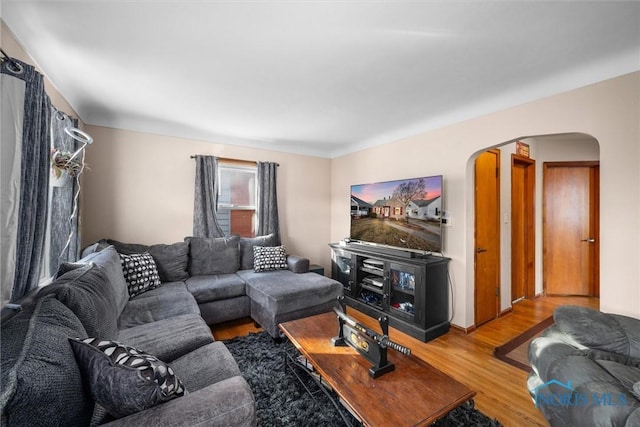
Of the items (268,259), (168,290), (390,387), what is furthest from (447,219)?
(168,290)

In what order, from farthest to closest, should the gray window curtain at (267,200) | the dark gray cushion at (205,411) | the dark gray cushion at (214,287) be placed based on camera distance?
the gray window curtain at (267,200), the dark gray cushion at (214,287), the dark gray cushion at (205,411)

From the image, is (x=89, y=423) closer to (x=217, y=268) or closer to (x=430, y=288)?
(x=217, y=268)

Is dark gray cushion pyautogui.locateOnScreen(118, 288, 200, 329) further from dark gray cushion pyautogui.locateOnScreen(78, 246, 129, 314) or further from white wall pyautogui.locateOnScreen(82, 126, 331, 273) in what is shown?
white wall pyautogui.locateOnScreen(82, 126, 331, 273)

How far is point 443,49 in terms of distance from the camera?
178 cm

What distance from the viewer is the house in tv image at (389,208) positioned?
3227 millimetres

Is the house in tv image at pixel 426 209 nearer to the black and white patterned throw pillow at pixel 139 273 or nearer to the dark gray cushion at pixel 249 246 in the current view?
the dark gray cushion at pixel 249 246

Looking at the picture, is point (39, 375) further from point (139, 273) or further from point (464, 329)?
point (464, 329)

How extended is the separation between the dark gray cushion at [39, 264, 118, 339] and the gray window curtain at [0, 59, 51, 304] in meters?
0.19

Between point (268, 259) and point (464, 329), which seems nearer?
point (464, 329)

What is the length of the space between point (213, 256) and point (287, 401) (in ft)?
6.94

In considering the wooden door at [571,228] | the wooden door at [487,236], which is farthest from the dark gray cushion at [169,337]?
the wooden door at [571,228]

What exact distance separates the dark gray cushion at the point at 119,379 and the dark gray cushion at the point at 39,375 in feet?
0.11

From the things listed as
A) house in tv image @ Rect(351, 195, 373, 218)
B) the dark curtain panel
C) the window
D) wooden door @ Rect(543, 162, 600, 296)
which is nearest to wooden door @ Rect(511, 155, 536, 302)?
wooden door @ Rect(543, 162, 600, 296)

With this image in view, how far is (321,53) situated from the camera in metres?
1.84
